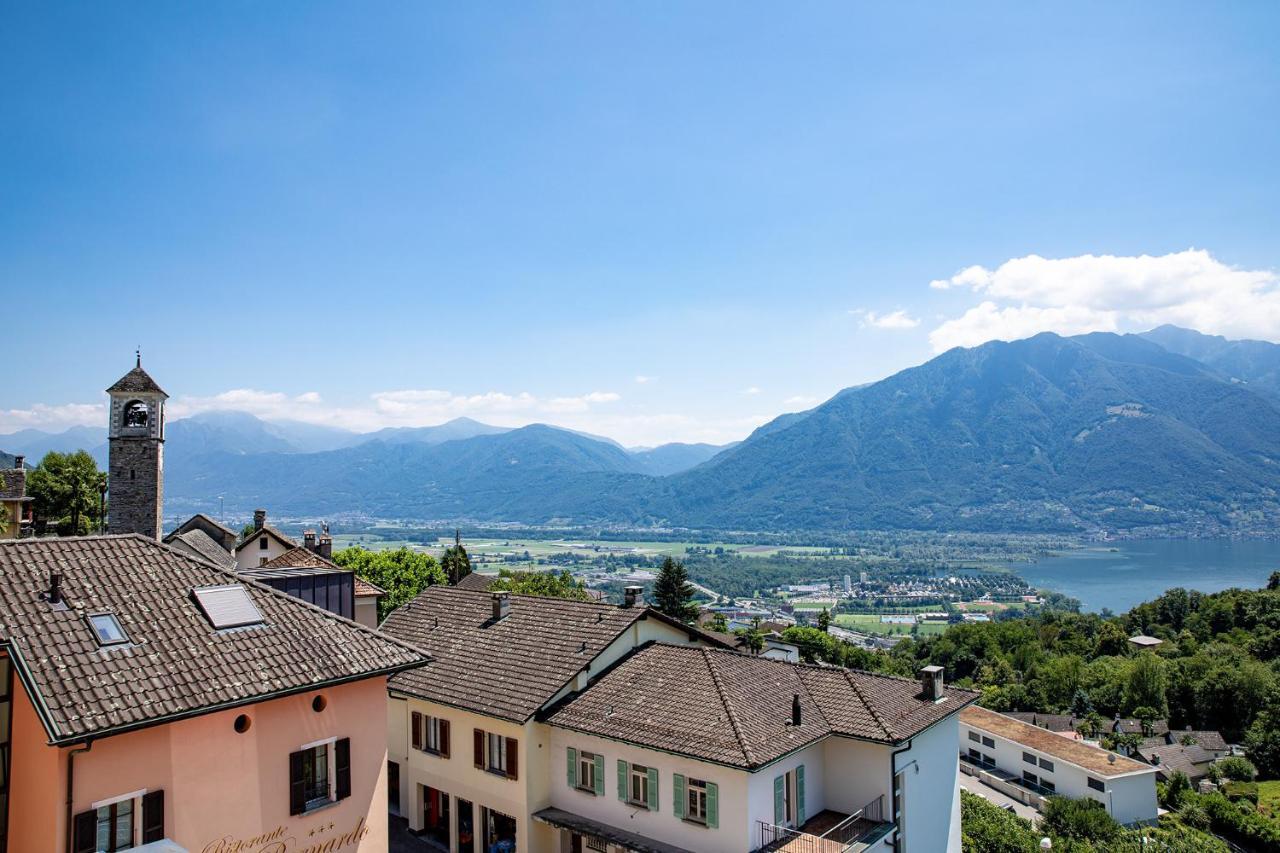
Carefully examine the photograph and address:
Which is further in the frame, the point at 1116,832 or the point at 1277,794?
the point at 1277,794

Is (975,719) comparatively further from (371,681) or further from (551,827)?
(371,681)

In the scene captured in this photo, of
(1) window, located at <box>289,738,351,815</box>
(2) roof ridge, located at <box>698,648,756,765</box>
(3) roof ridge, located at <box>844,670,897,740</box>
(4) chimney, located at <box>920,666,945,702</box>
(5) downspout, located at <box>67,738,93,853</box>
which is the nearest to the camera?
(5) downspout, located at <box>67,738,93,853</box>

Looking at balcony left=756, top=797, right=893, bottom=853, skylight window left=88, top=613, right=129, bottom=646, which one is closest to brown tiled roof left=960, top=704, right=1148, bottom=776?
balcony left=756, top=797, right=893, bottom=853

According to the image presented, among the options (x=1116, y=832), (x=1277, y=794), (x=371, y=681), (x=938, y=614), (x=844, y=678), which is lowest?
(x=938, y=614)

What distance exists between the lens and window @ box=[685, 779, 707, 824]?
15.8m

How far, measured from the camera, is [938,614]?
18350 centimetres

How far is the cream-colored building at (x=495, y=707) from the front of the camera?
18141 mm

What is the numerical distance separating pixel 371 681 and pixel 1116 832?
43.3m

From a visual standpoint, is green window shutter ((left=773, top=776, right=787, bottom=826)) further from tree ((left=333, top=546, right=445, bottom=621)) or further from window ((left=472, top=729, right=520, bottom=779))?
tree ((left=333, top=546, right=445, bottom=621))

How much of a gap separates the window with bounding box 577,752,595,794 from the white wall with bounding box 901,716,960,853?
704 centimetres

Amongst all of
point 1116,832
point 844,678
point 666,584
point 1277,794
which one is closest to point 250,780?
point 844,678

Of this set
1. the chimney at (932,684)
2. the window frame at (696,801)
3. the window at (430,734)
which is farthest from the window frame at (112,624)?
the chimney at (932,684)

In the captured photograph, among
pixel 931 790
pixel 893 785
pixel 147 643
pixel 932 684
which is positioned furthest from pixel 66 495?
pixel 931 790

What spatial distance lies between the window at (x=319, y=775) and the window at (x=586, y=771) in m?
6.74
